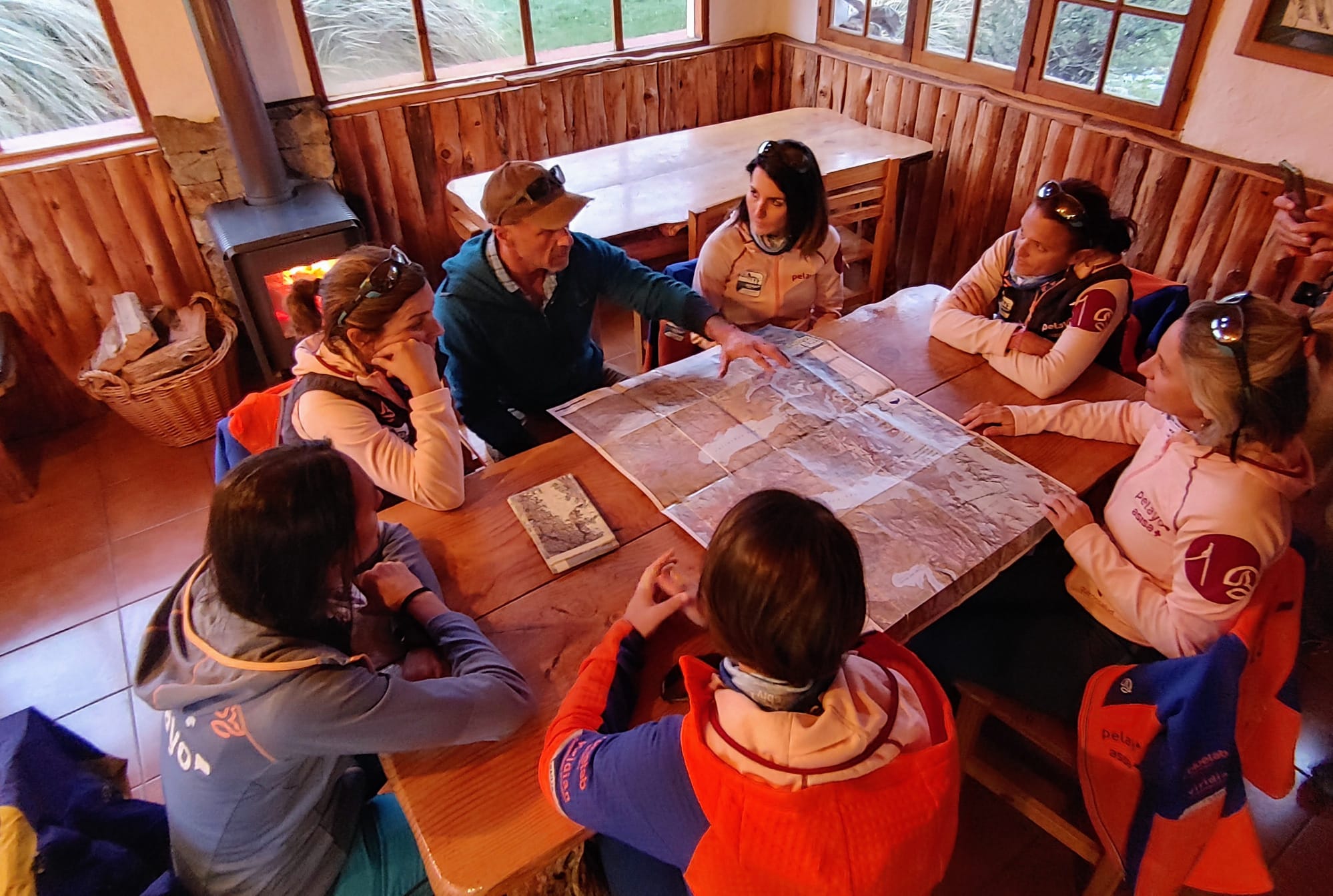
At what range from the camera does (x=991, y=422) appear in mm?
1628

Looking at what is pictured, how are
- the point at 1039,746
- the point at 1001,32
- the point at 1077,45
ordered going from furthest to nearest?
the point at 1001,32
the point at 1077,45
the point at 1039,746

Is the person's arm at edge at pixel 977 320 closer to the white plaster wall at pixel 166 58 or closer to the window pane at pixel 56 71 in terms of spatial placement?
the white plaster wall at pixel 166 58

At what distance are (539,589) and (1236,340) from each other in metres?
1.18

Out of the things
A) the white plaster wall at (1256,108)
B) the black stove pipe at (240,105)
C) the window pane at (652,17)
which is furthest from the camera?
the window pane at (652,17)

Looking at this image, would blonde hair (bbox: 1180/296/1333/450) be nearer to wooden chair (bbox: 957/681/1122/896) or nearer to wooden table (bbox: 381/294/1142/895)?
wooden table (bbox: 381/294/1142/895)

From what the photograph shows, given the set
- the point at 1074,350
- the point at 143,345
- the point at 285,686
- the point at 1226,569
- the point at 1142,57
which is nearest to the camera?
the point at 285,686

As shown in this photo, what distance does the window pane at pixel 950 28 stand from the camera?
308cm

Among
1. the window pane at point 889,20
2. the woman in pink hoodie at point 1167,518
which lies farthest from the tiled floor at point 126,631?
the window pane at point 889,20

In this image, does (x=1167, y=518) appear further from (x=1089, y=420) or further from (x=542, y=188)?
(x=542, y=188)

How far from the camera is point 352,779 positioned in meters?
1.28

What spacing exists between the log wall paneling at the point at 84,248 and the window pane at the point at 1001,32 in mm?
3033

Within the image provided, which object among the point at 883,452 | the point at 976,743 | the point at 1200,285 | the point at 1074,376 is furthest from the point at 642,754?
the point at 1200,285

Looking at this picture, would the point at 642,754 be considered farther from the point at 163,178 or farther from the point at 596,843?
the point at 163,178

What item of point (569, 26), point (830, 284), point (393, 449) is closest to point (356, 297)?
point (393, 449)
